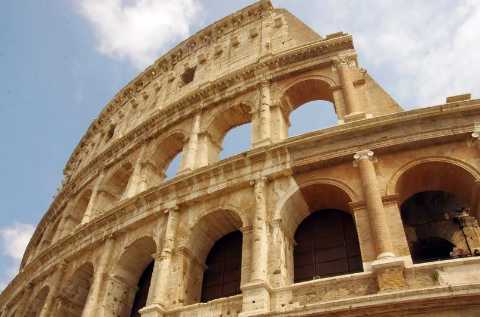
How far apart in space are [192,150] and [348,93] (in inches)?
173

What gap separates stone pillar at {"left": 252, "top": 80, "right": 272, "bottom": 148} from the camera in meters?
10.5

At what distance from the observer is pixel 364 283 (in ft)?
23.1

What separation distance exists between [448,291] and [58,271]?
1024cm

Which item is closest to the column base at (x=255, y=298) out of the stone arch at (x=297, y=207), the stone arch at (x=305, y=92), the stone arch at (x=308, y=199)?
the stone arch at (x=297, y=207)

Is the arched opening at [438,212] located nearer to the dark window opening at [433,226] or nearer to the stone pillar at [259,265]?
the dark window opening at [433,226]

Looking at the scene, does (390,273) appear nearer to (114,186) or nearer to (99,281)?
(99,281)

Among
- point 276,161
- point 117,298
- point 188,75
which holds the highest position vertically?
point 188,75

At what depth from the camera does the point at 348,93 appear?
1067 centimetres

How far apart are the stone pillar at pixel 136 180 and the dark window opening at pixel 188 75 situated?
3962mm

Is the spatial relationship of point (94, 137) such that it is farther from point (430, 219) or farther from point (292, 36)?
point (430, 219)

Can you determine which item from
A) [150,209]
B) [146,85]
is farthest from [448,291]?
[146,85]

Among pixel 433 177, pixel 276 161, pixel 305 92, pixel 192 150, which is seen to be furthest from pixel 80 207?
pixel 433 177

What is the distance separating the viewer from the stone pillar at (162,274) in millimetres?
8359

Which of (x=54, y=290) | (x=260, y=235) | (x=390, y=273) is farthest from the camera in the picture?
(x=54, y=290)
